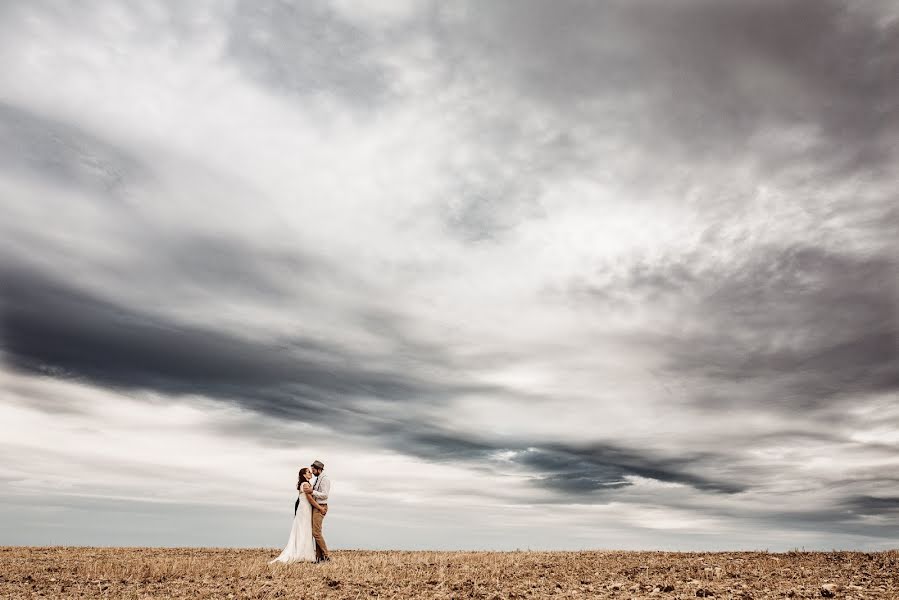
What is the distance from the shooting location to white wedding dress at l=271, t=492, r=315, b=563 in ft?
87.4

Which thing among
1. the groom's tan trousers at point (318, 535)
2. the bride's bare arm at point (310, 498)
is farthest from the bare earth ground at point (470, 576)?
the bride's bare arm at point (310, 498)

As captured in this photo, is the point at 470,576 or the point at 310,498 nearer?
the point at 470,576

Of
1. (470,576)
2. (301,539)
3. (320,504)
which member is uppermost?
(320,504)

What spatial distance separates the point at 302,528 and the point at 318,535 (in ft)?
2.43

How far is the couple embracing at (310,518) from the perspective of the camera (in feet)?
88.2

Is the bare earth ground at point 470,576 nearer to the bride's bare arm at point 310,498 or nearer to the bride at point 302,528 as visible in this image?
the bride at point 302,528

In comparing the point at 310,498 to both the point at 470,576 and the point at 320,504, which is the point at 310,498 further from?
the point at 470,576

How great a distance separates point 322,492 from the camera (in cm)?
2739

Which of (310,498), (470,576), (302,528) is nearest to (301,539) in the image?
(302,528)

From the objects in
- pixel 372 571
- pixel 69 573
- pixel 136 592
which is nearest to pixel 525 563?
pixel 372 571

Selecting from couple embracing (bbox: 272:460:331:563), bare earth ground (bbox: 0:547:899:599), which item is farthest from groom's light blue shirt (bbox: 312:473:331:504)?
bare earth ground (bbox: 0:547:899:599)

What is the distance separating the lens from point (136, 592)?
59.7 ft

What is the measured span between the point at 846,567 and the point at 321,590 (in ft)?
55.7

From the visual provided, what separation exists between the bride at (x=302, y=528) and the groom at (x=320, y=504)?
0.23 m
